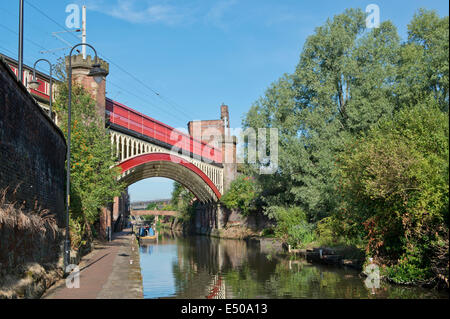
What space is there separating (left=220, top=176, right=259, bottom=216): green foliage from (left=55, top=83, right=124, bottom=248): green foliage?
2487 cm

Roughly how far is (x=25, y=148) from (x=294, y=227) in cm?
1843

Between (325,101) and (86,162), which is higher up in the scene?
(325,101)

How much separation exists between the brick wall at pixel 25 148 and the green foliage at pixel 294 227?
15.4 meters

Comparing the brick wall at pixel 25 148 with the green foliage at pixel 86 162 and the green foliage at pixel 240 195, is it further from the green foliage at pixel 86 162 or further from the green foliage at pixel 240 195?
the green foliage at pixel 240 195

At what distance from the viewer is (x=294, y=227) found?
2625 centimetres

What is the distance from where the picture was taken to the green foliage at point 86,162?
70.0 feet

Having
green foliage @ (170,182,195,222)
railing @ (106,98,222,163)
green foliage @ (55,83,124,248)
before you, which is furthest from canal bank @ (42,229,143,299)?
green foliage @ (170,182,195,222)

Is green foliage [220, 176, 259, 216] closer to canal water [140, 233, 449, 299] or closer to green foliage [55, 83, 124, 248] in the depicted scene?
green foliage [55, 83, 124, 248]

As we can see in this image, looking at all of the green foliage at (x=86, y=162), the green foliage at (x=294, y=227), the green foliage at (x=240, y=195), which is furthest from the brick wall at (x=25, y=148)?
the green foliage at (x=240, y=195)

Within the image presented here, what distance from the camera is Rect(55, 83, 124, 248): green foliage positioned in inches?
840

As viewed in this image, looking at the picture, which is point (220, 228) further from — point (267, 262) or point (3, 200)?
point (3, 200)

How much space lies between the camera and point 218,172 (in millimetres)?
51750

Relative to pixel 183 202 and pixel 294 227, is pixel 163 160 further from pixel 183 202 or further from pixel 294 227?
pixel 183 202

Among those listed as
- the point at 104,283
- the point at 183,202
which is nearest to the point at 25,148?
the point at 104,283
